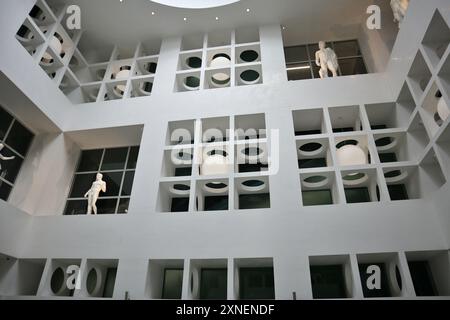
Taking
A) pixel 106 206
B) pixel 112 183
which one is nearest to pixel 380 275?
pixel 106 206

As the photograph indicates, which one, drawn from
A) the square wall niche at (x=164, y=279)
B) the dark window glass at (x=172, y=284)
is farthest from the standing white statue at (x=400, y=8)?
the dark window glass at (x=172, y=284)

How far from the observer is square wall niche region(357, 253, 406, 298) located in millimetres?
7562

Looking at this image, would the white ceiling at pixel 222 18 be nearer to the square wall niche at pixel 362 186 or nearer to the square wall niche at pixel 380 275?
the square wall niche at pixel 362 186

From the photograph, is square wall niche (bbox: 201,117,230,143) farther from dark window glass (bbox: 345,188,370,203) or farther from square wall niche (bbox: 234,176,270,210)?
dark window glass (bbox: 345,188,370,203)

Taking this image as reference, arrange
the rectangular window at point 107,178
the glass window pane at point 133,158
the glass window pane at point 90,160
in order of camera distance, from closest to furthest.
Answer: the rectangular window at point 107,178 < the glass window pane at point 133,158 < the glass window pane at point 90,160

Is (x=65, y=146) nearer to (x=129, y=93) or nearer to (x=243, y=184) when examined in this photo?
(x=129, y=93)

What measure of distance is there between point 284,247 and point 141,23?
36.6ft

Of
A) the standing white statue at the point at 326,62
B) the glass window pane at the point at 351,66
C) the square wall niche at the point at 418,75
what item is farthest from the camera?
the glass window pane at the point at 351,66

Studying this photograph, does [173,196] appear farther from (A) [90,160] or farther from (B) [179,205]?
(A) [90,160]

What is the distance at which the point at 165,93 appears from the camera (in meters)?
11.4

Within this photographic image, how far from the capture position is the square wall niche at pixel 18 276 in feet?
28.3

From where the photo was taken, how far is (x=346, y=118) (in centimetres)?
1045

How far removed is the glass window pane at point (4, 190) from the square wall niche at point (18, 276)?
7.19 feet

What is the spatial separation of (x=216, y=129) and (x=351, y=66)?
6.70 metres
